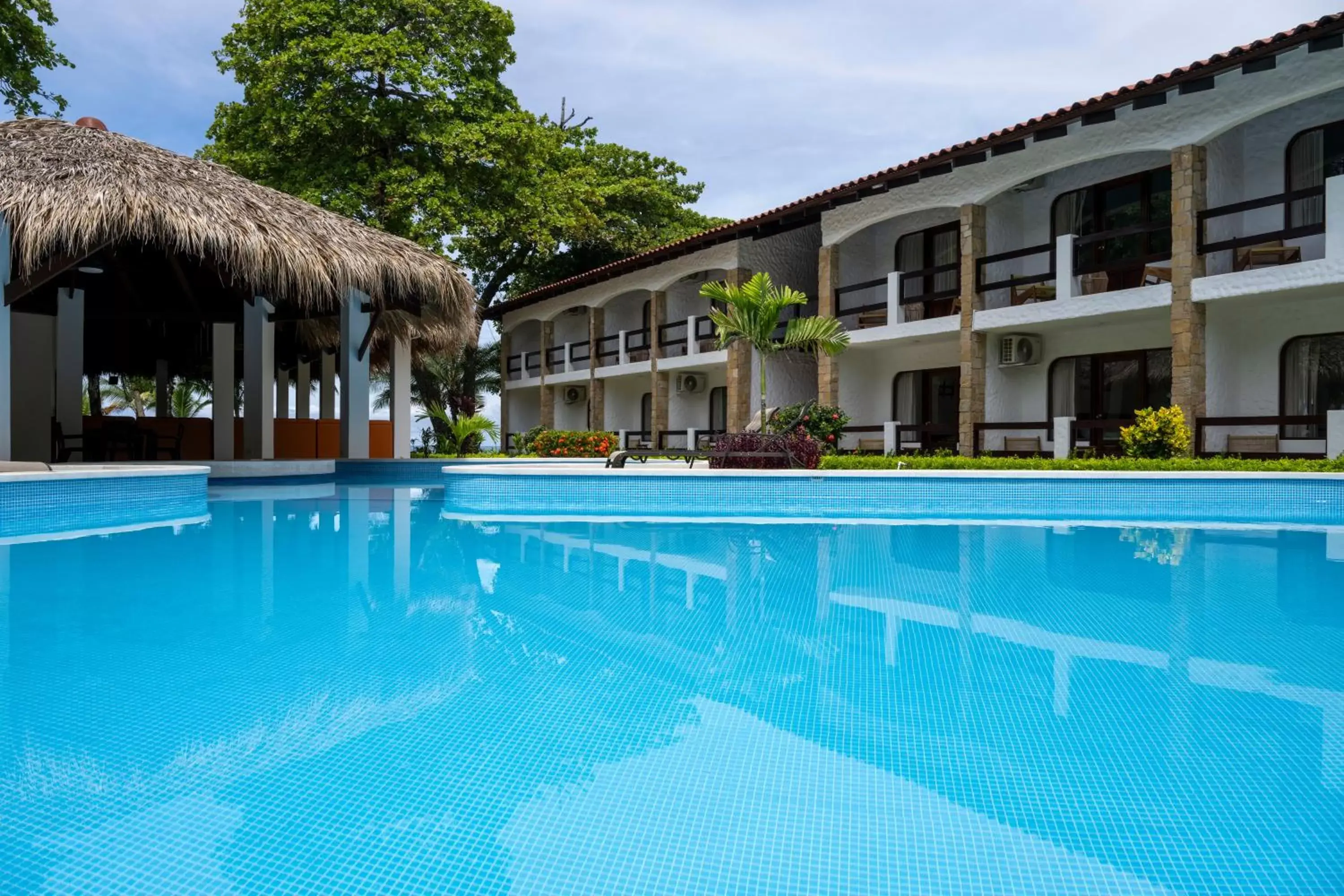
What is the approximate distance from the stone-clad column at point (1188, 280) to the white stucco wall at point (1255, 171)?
434 millimetres

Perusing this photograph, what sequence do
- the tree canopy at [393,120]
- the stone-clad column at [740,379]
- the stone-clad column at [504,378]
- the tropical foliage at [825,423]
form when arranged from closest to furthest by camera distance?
the tropical foliage at [825,423]
the stone-clad column at [740,379]
the tree canopy at [393,120]
the stone-clad column at [504,378]

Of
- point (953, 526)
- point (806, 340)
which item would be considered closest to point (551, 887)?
point (953, 526)

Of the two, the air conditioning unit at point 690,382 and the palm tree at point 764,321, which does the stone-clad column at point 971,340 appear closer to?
the palm tree at point 764,321

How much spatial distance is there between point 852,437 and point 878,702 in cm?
1510

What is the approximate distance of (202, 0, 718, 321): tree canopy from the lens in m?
19.4

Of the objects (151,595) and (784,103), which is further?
(784,103)

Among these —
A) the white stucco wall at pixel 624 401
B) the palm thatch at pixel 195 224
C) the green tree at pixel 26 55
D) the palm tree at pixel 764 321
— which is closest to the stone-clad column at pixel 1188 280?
the palm tree at pixel 764 321

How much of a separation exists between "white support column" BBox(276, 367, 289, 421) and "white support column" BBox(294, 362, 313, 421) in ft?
0.76

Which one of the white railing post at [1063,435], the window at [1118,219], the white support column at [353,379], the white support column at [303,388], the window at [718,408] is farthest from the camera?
the window at [718,408]

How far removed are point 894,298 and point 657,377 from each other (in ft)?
24.2

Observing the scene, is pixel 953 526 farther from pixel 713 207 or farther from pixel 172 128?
pixel 172 128

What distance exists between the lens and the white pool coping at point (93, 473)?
8172mm

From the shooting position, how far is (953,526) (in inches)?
352

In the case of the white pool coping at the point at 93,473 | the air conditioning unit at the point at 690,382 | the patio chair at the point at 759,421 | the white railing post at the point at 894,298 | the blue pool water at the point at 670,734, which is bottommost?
the blue pool water at the point at 670,734
